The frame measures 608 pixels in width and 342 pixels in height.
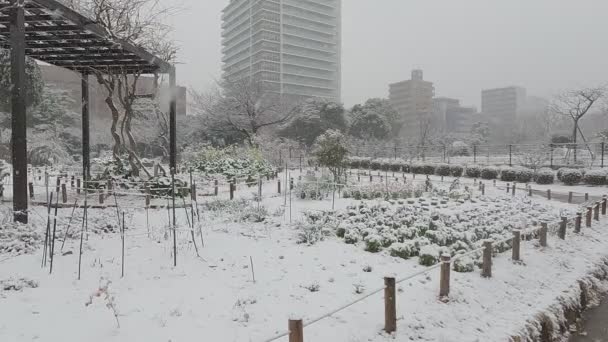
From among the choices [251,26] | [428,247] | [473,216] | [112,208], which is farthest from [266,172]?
[251,26]

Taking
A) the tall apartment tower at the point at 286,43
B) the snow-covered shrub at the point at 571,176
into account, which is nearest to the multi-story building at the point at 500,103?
the tall apartment tower at the point at 286,43

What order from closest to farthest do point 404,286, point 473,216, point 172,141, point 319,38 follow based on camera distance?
1. point 404,286
2. point 473,216
3. point 172,141
4. point 319,38

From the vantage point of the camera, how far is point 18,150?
800cm

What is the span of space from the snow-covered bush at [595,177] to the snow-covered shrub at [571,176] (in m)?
0.26

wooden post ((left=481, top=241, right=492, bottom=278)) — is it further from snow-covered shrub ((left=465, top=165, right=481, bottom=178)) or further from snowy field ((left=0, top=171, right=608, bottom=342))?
snow-covered shrub ((left=465, top=165, right=481, bottom=178))

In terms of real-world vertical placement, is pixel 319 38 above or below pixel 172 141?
above

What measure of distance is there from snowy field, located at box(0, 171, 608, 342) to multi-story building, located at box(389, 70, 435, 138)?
6749cm

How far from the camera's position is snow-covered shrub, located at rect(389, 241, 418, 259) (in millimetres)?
7102

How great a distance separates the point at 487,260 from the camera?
6.47m

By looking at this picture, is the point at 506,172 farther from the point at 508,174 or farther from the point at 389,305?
the point at 389,305

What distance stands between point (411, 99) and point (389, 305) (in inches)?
3376

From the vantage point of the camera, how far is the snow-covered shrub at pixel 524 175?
68.7 ft

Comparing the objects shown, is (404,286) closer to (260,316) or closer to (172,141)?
(260,316)

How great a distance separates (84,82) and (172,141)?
374 cm
